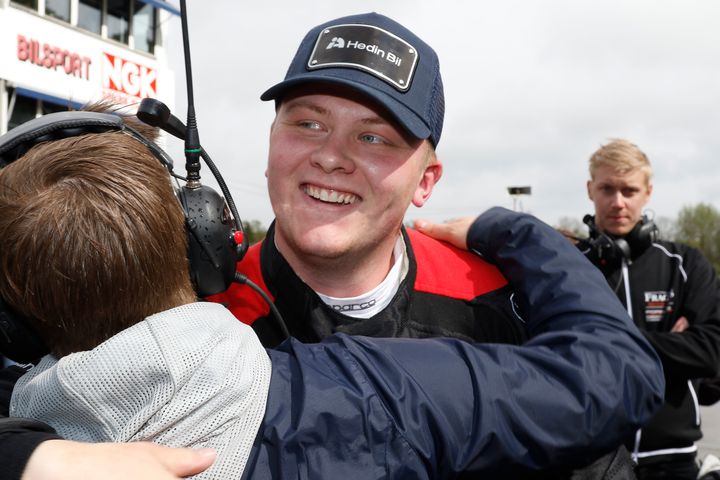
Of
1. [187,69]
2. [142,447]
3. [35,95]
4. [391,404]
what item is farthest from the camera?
[35,95]

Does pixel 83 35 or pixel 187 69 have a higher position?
pixel 83 35

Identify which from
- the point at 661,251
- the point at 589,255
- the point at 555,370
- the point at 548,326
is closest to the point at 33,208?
the point at 555,370

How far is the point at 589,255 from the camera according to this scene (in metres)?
3.52

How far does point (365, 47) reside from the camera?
171cm

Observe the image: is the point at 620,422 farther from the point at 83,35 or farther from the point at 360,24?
the point at 83,35

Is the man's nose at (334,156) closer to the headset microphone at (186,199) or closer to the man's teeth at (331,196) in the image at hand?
the man's teeth at (331,196)

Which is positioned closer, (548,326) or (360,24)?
(548,326)

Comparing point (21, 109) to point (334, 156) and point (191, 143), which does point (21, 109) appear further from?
point (191, 143)

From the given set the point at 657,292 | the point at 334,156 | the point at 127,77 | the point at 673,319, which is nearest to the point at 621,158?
the point at 657,292

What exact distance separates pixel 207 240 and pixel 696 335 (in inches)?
107

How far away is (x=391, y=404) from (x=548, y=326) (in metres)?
0.57

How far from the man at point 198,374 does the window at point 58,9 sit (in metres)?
18.8

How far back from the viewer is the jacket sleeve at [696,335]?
3176mm

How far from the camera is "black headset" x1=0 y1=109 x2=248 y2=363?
1177mm
